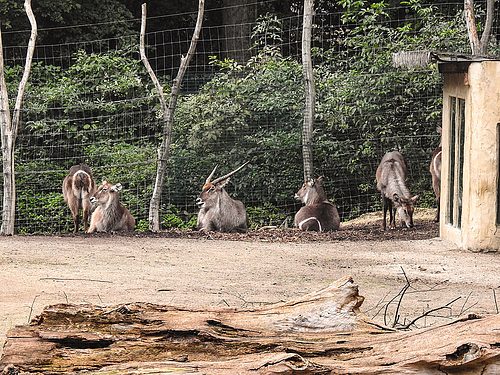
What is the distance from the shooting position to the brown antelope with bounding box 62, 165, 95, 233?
11367 mm

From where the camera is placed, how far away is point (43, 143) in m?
14.6

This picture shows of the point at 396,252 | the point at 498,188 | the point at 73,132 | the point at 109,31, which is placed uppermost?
the point at 109,31

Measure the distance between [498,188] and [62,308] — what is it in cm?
657

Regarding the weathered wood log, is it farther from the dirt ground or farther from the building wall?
the building wall

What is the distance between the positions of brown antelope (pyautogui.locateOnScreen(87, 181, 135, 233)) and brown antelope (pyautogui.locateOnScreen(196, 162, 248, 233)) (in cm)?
123

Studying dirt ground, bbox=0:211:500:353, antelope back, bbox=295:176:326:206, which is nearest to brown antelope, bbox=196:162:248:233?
dirt ground, bbox=0:211:500:353

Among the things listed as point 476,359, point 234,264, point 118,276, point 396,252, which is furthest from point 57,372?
point 396,252

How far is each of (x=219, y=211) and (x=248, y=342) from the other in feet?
27.8

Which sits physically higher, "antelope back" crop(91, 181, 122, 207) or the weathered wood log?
"antelope back" crop(91, 181, 122, 207)

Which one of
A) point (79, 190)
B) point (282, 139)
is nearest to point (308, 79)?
point (282, 139)

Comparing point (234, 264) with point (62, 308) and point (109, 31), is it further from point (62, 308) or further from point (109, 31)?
point (109, 31)

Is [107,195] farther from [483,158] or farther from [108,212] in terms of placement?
[483,158]

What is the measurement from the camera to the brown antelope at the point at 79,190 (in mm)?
11367

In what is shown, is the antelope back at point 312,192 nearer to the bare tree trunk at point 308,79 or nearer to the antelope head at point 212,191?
the bare tree trunk at point 308,79
